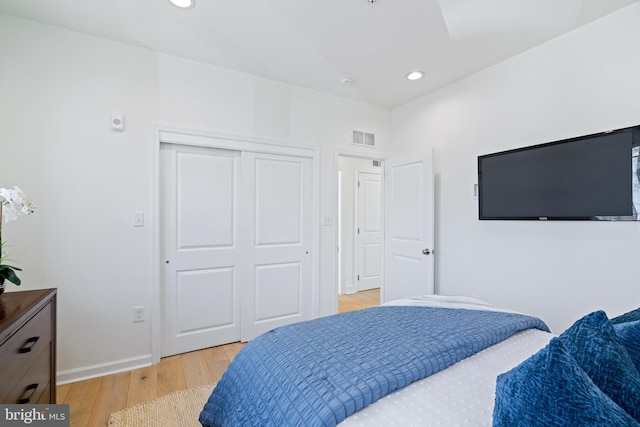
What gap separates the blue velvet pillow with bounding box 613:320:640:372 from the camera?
86 cm

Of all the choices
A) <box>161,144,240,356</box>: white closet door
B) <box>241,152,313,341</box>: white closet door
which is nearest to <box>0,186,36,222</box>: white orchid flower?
<box>161,144,240,356</box>: white closet door

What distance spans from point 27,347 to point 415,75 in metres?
3.30

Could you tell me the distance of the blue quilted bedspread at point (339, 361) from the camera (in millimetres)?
880

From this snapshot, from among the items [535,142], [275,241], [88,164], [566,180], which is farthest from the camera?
[275,241]

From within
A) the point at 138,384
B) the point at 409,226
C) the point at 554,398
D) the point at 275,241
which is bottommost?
the point at 138,384

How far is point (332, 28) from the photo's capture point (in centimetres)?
211

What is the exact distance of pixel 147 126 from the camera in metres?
2.40

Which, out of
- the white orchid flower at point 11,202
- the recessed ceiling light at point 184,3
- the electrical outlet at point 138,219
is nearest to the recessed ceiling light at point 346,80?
the recessed ceiling light at point 184,3

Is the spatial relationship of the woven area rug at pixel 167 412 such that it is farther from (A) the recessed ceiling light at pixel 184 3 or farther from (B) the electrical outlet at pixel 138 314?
(A) the recessed ceiling light at pixel 184 3

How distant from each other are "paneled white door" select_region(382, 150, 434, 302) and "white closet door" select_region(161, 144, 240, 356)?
1.79m

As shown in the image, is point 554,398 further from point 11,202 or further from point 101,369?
point 101,369

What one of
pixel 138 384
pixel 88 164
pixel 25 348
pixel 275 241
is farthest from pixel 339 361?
pixel 88 164

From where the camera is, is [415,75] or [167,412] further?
[415,75]

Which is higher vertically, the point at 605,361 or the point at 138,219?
the point at 138,219
